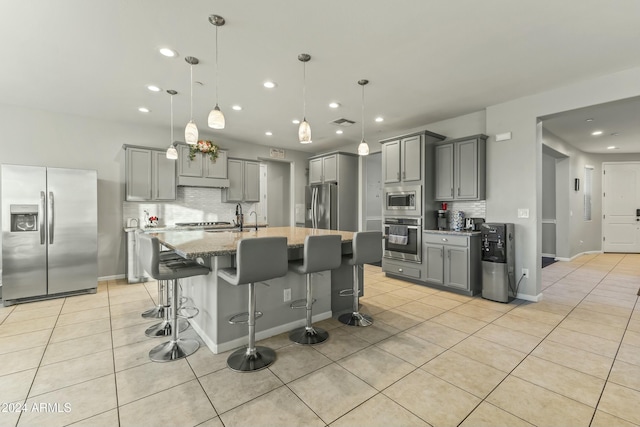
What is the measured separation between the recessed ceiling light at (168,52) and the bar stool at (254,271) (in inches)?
82.7

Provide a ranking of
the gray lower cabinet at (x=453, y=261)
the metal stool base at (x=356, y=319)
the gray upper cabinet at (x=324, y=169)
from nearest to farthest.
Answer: the metal stool base at (x=356, y=319), the gray lower cabinet at (x=453, y=261), the gray upper cabinet at (x=324, y=169)

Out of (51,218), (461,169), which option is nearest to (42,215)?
(51,218)

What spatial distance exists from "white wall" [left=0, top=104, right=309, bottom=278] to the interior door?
10.9 metres

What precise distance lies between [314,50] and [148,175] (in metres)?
3.83

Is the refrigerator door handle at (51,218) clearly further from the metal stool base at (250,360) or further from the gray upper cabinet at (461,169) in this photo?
the gray upper cabinet at (461,169)

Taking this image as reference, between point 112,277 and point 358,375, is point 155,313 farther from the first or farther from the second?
point 358,375

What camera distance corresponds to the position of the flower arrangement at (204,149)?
5.15 m

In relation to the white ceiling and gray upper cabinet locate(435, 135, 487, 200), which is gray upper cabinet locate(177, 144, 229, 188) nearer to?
the white ceiling

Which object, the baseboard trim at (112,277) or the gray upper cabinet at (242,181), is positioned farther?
the gray upper cabinet at (242,181)

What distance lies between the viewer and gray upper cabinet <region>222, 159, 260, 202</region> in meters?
6.07

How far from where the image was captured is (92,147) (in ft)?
16.0

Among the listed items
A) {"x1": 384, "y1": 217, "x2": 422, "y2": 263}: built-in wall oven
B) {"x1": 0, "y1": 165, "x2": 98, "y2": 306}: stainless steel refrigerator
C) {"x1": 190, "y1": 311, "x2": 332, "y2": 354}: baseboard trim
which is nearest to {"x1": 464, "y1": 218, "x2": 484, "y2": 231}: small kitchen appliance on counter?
{"x1": 384, "y1": 217, "x2": 422, "y2": 263}: built-in wall oven

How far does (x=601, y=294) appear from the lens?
4.26 meters

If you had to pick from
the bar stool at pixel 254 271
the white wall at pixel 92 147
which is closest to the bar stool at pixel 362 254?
the bar stool at pixel 254 271
